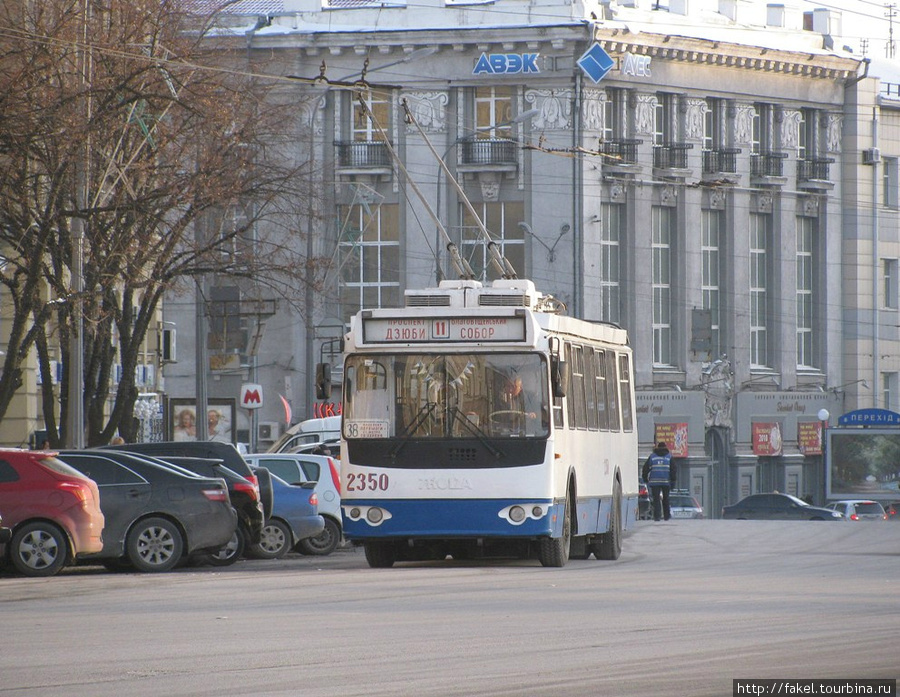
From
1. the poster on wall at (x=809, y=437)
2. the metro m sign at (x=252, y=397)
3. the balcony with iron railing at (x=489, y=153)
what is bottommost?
the poster on wall at (x=809, y=437)

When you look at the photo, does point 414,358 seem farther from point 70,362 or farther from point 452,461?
point 70,362

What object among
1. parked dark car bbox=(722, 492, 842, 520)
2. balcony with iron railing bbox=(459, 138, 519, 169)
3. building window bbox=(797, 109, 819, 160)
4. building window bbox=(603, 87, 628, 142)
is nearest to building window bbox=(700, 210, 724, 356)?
building window bbox=(797, 109, 819, 160)

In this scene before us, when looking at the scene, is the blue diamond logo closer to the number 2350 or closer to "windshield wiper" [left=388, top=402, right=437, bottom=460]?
"windshield wiper" [left=388, top=402, right=437, bottom=460]

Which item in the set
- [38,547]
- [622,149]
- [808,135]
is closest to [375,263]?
[622,149]

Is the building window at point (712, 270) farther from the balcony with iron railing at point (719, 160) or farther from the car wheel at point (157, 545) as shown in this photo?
the car wheel at point (157, 545)

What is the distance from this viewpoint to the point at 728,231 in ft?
212

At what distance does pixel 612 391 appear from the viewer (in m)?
24.3

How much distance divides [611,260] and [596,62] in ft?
21.9

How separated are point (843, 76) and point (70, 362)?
144 ft

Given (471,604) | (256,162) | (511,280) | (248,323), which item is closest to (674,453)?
(248,323)

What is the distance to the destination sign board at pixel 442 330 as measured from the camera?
67.5ft

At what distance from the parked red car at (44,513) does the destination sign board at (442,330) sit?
3387 mm

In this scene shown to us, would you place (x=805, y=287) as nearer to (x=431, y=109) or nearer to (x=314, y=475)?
(x=431, y=109)

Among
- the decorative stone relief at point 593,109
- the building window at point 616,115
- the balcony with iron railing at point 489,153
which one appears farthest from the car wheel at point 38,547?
the building window at point 616,115
